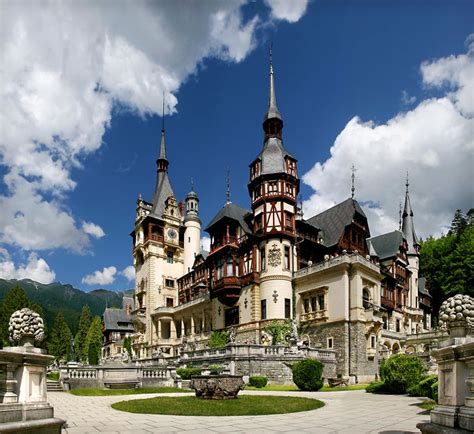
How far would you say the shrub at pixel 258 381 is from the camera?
27391 millimetres

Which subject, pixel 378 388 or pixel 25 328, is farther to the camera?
pixel 378 388

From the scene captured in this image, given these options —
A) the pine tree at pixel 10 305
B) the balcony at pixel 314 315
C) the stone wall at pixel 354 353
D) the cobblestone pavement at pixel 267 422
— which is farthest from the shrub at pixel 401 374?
the pine tree at pixel 10 305

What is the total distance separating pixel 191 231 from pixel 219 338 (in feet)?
78.0

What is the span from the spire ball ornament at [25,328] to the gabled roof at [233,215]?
37.2 m

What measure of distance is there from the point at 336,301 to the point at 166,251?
1299 inches

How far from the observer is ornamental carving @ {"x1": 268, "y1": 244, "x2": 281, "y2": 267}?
41.3 metres

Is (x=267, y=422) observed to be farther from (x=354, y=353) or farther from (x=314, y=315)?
(x=314, y=315)

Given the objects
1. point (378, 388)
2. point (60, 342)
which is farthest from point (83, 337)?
point (378, 388)

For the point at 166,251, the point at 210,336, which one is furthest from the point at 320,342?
the point at 166,251

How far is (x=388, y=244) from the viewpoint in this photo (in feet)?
170

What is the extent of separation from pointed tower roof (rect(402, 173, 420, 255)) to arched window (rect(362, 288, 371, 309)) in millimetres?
19936

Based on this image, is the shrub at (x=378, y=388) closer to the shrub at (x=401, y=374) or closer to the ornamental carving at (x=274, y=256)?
the shrub at (x=401, y=374)

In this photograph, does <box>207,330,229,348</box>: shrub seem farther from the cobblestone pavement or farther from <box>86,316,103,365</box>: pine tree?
<box>86,316,103,365</box>: pine tree

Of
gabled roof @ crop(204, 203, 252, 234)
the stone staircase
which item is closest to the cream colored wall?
gabled roof @ crop(204, 203, 252, 234)
